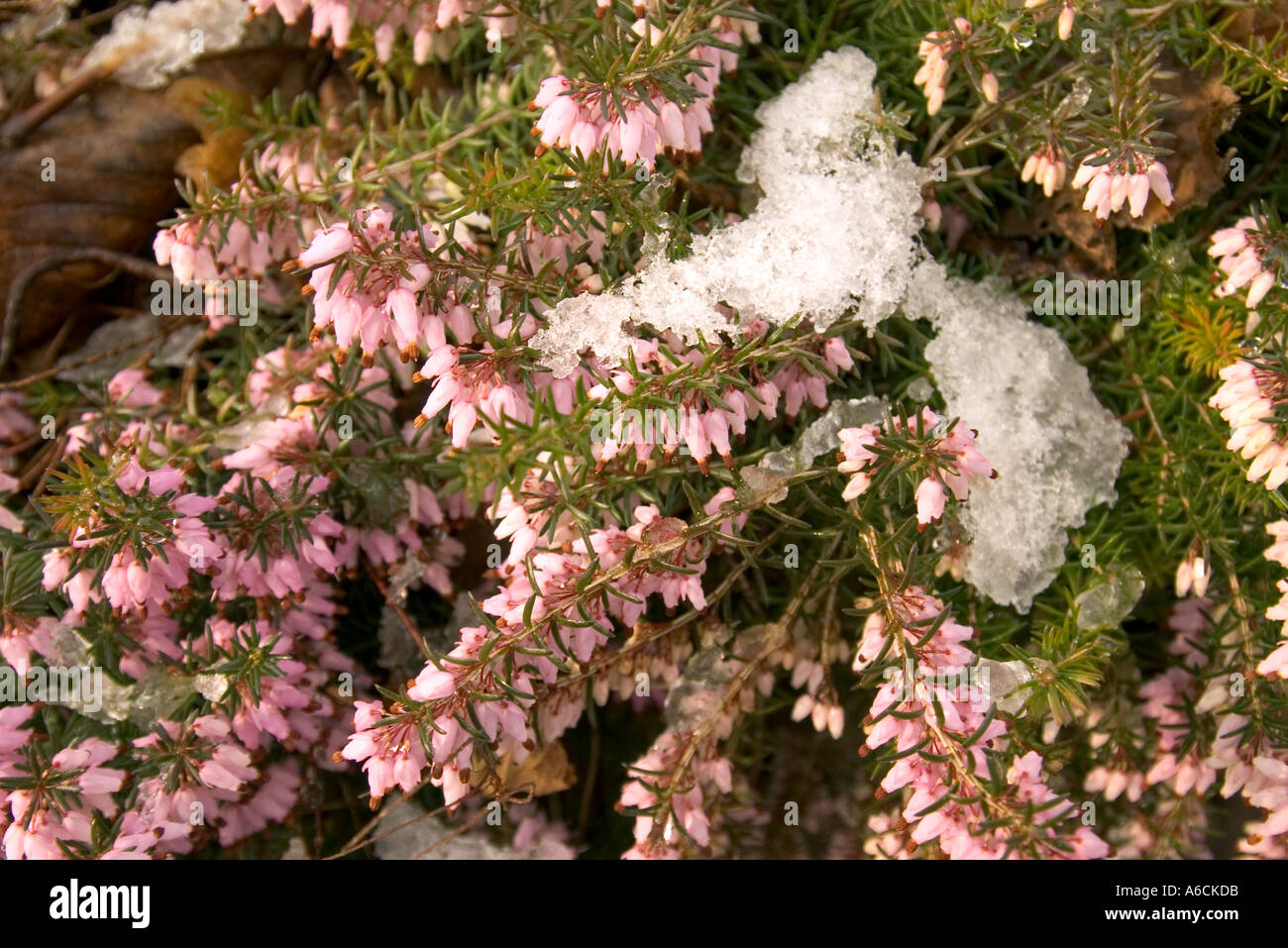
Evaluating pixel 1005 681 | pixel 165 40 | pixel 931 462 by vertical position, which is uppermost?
pixel 165 40

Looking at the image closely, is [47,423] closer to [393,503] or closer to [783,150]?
[393,503]

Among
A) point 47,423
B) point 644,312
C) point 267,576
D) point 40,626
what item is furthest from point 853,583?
point 47,423

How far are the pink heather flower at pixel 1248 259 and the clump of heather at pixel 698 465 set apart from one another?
12 millimetres

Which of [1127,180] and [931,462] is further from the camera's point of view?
[1127,180]

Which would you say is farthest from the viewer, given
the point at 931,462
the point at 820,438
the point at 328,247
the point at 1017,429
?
the point at 1017,429

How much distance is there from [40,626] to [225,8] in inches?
93.3

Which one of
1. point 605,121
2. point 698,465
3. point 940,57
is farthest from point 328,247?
point 940,57

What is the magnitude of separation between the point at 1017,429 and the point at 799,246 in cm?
85

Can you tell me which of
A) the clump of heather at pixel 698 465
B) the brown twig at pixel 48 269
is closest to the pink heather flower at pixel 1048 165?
the clump of heather at pixel 698 465

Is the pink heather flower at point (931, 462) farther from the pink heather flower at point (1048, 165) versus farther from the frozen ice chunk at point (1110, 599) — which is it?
the pink heather flower at point (1048, 165)

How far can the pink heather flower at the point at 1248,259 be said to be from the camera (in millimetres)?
2768

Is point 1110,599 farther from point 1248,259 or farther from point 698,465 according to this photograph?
point 698,465

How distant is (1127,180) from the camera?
8.64 feet
